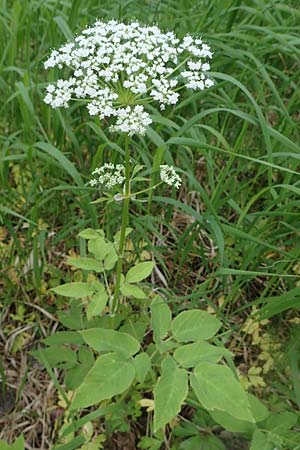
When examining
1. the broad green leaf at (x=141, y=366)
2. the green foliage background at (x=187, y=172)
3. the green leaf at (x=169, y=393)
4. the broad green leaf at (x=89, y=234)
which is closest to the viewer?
the green leaf at (x=169, y=393)

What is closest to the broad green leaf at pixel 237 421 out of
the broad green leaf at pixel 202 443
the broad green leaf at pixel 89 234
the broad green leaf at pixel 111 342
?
the broad green leaf at pixel 202 443

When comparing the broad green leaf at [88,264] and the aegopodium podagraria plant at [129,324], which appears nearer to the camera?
the aegopodium podagraria plant at [129,324]

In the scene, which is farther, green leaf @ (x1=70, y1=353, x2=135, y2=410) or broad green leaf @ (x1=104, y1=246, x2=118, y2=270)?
broad green leaf @ (x1=104, y1=246, x2=118, y2=270)

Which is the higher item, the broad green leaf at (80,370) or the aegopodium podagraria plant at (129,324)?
the aegopodium podagraria plant at (129,324)

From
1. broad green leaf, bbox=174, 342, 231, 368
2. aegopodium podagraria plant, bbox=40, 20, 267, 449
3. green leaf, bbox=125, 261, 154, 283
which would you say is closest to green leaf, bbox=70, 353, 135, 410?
aegopodium podagraria plant, bbox=40, 20, 267, 449

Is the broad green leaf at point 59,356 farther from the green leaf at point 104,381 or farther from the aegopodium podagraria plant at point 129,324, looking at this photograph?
the green leaf at point 104,381

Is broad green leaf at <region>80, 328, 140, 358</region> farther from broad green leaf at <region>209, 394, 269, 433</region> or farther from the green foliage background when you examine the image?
the green foliage background
